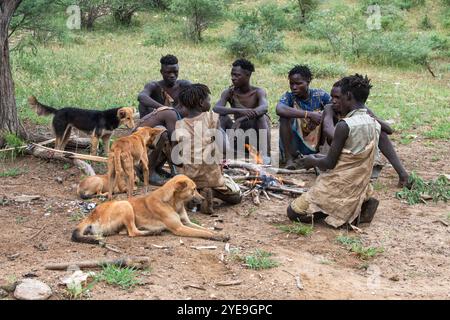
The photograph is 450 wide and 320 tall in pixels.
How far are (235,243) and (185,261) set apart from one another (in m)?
0.65

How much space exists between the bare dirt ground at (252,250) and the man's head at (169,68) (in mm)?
2055

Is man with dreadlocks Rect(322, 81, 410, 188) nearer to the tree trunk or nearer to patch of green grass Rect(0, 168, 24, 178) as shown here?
patch of green grass Rect(0, 168, 24, 178)

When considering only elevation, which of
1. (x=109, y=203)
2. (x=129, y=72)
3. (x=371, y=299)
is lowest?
(x=371, y=299)

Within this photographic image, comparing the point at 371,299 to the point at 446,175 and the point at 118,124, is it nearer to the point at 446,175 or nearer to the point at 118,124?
the point at 446,175

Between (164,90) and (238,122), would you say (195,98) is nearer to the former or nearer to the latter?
(238,122)

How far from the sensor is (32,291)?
422 cm

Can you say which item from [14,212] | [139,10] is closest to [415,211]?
[14,212]

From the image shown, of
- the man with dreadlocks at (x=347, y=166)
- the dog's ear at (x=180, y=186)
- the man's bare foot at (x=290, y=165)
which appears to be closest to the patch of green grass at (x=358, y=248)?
the man with dreadlocks at (x=347, y=166)

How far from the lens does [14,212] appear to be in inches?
243

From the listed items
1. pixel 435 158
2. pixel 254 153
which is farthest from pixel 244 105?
pixel 435 158

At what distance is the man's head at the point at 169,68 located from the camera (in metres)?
8.22

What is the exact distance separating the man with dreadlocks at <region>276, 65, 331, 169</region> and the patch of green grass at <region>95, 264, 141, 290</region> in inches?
145

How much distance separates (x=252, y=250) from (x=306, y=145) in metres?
2.92

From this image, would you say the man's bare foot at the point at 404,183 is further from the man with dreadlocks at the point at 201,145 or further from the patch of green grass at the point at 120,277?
the patch of green grass at the point at 120,277
